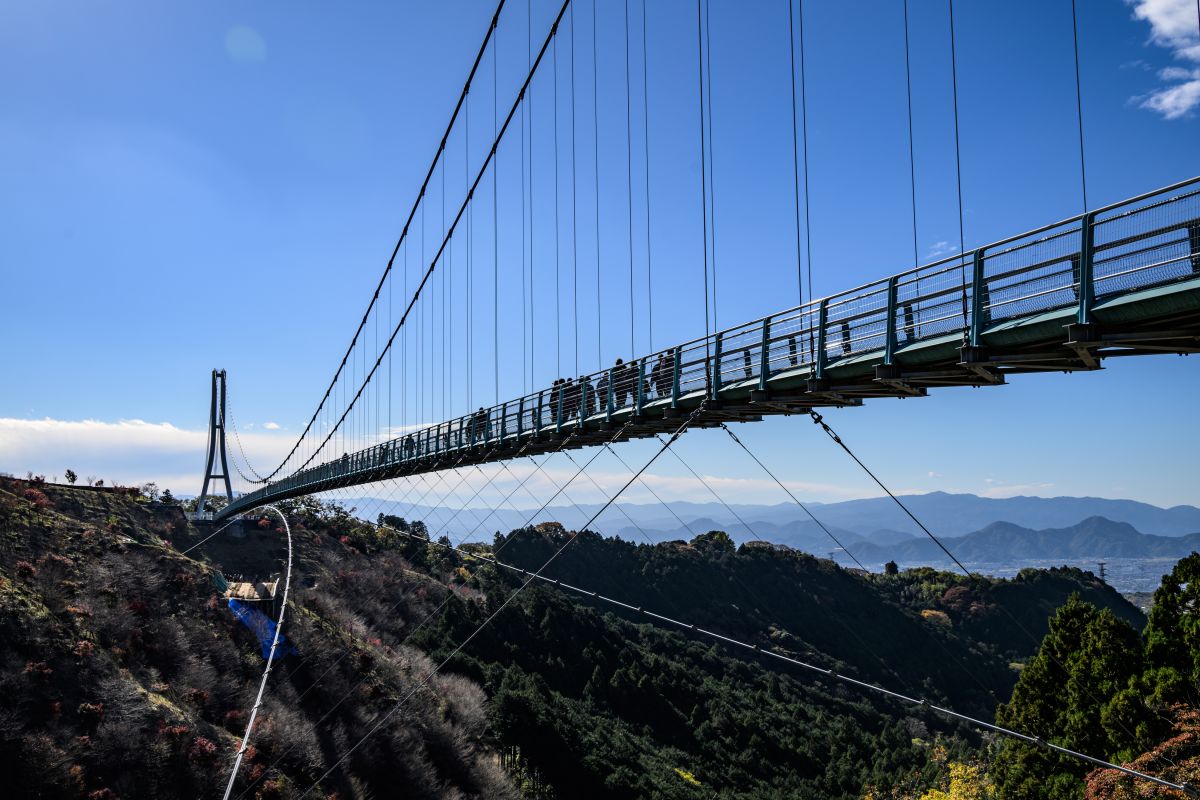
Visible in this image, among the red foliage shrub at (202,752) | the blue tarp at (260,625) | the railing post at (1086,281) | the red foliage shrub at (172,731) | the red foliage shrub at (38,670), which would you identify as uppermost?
the railing post at (1086,281)

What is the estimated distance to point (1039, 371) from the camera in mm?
9484

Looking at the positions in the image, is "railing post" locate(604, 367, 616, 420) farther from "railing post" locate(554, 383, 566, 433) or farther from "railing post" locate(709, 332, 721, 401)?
"railing post" locate(709, 332, 721, 401)

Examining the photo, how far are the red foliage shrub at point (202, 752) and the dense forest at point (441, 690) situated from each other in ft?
0.41

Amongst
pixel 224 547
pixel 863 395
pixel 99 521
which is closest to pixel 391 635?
pixel 99 521

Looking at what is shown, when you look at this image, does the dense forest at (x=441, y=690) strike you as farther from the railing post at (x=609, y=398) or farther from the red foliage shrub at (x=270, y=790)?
the railing post at (x=609, y=398)

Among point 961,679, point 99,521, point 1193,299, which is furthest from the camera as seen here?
point 961,679

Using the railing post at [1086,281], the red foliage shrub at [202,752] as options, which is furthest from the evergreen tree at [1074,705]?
the red foliage shrub at [202,752]

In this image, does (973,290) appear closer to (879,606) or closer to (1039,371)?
(1039,371)

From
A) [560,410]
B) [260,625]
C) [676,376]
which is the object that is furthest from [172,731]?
[676,376]

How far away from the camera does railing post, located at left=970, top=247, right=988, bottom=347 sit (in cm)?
888

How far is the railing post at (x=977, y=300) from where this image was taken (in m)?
8.88

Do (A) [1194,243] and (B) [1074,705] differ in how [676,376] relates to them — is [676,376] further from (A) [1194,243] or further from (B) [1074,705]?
(B) [1074,705]

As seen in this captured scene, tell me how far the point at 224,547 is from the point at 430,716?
112 ft

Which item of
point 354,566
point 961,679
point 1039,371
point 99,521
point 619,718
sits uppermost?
point 1039,371
